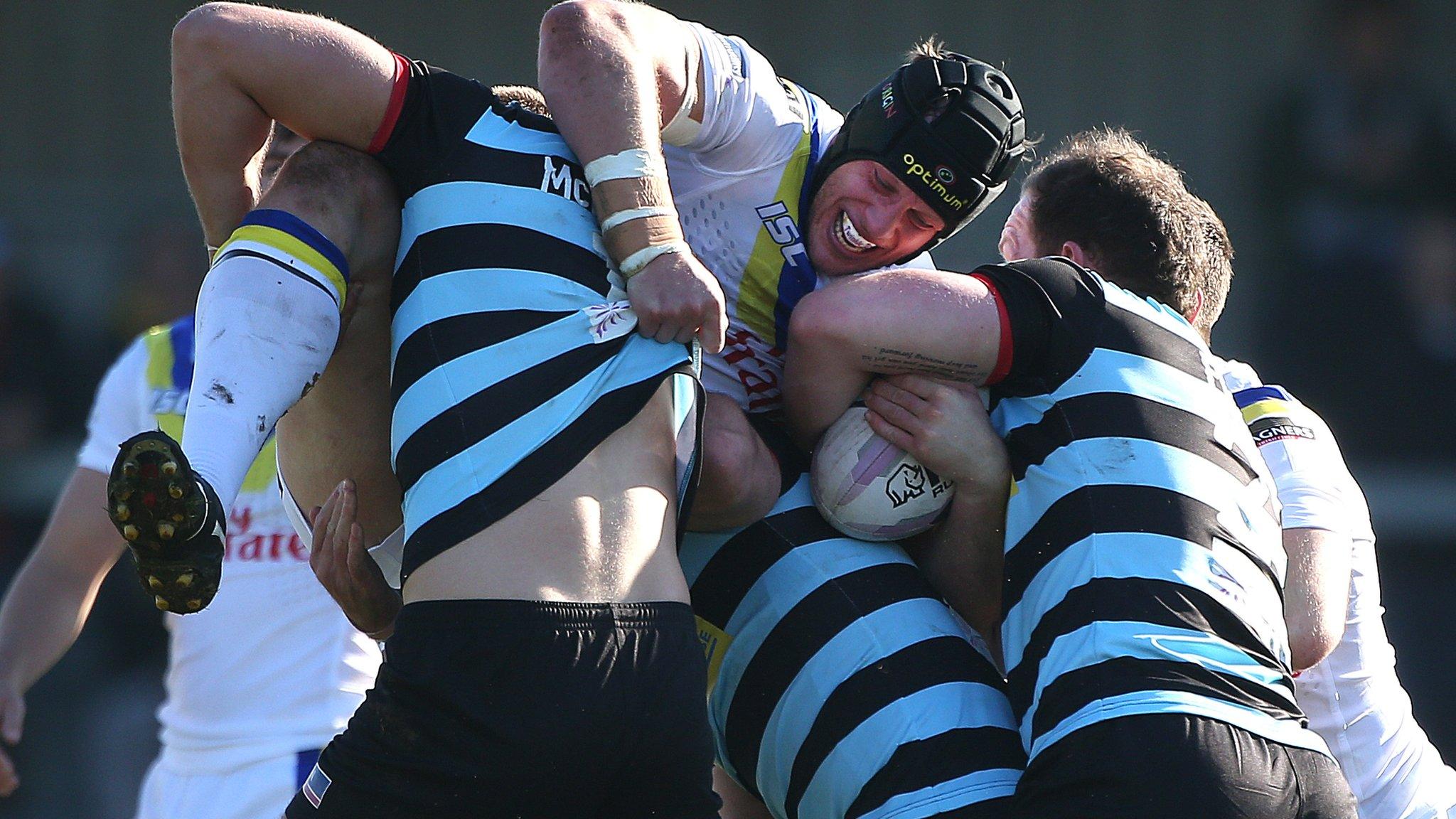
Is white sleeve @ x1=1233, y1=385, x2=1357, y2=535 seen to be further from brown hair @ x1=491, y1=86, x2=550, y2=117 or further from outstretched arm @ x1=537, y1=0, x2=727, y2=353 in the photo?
brown hair @ x1=491, y1=86, x2=550, y2=117

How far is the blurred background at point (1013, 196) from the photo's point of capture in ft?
25.2

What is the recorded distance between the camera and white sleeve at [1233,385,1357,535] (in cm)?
314

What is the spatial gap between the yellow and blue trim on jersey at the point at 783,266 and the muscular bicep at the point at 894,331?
0.24 meters

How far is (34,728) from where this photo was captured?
7.65 m

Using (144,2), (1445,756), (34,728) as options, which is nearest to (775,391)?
(34,728)

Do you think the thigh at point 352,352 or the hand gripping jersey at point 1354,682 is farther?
the hand gripping jersey at point 1354,682

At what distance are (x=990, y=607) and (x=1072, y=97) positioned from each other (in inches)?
264

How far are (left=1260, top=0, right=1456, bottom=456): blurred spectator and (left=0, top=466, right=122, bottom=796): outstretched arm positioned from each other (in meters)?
5.83

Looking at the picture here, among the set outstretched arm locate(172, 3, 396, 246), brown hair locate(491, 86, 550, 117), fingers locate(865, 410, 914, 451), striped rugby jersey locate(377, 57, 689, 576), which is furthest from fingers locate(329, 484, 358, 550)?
fingers locate(865, 410, 914, 451)

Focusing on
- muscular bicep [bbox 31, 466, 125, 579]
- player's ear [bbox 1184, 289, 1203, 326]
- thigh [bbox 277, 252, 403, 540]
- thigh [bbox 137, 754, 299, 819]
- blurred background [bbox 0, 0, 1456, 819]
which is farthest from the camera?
blurred background [bbox 0, 0, 1456, 819]

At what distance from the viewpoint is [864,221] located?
2.97 meters

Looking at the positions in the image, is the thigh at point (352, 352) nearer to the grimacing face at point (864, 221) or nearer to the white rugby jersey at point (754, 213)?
the white rugby jersey at point (754, 213)

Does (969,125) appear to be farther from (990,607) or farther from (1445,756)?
(1445,756)

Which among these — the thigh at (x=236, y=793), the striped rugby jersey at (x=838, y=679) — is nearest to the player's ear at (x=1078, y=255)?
the striped rugby jersey at (x=838, y=679)
